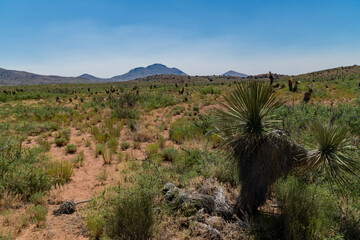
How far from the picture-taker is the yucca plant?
308 cm

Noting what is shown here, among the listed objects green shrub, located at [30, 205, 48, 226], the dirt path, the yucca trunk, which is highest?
the yucca trunk

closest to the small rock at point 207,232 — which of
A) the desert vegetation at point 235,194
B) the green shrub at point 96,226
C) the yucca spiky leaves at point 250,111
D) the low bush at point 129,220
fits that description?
the desert vegetation at point 235,194

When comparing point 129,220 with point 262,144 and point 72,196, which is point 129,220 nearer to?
point 262,144

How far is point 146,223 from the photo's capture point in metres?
3.48

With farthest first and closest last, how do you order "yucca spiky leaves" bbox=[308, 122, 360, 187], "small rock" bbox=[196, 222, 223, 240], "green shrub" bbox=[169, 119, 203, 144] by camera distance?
"green shrub" bbox=[169, 119, 203, 144]
"small rock" bbox=[196, 222, 223, 240]
"yucca spiky leaves" bbox=[308, 122, 360, 187]

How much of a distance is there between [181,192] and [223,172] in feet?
4.77

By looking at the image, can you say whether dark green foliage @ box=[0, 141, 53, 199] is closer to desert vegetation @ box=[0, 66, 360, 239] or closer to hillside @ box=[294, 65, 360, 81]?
desert vegetation @ box=[0, 66, 360, 239]

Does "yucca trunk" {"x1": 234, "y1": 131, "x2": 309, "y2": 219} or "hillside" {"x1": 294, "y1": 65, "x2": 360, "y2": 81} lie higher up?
"hillside" {"x1": 294, "y1": 65, "x2": 360, "y2": 81}

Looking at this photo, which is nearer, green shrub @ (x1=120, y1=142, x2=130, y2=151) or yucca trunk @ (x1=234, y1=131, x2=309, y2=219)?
yucca trunk @ (x1=234, y1=131, x2=309, y2=219)

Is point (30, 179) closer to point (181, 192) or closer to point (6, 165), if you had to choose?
point (6, 165)

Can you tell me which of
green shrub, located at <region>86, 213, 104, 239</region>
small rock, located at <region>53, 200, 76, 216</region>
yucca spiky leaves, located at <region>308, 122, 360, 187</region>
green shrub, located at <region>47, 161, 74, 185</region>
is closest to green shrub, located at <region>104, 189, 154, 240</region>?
green shrub, located at <region>86, 213, 104, 239</region>

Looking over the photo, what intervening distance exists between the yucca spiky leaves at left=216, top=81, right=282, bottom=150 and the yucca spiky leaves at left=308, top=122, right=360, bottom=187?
31.1 inches

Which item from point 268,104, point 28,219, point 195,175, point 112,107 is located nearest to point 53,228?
point 28,219

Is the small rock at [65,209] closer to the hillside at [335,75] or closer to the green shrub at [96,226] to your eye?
the green shrub at [96,226]
